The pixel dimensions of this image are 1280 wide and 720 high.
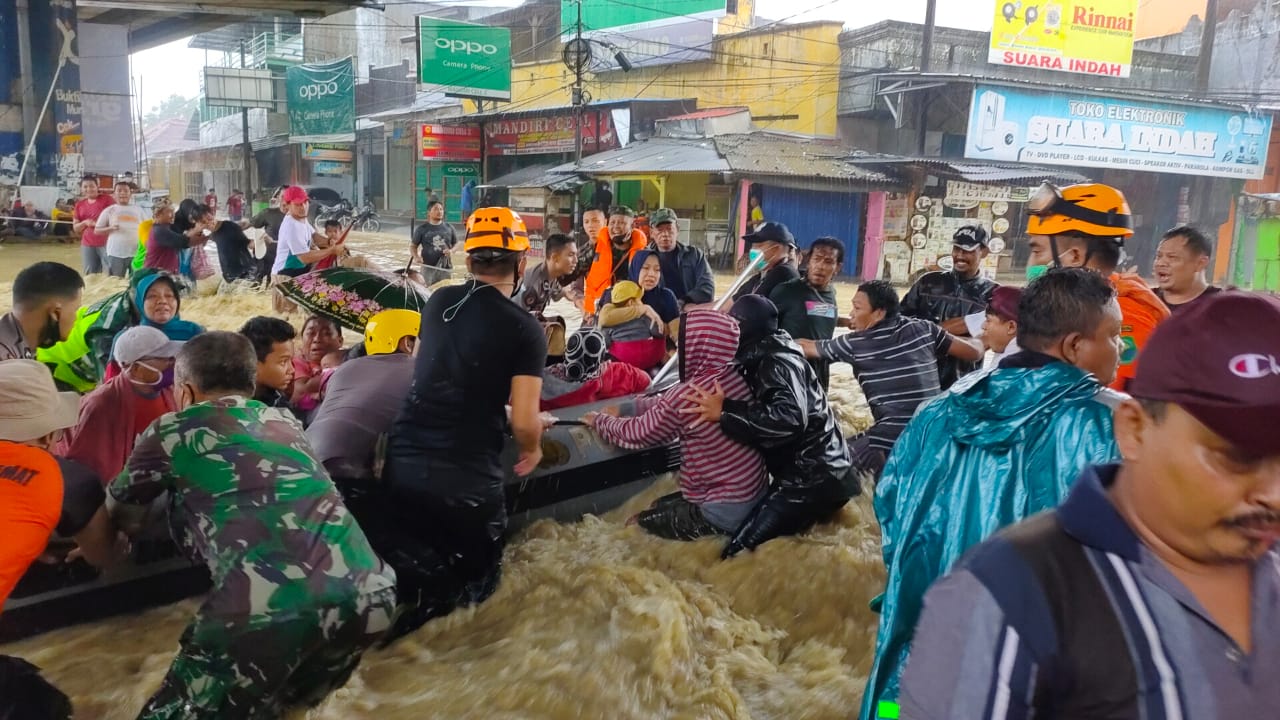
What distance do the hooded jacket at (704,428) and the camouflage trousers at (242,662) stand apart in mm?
1739

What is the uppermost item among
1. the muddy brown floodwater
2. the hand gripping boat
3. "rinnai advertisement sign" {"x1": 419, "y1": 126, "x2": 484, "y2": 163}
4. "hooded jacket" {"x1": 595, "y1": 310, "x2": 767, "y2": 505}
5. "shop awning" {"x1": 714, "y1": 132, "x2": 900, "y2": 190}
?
"rinnai advertisement sign" {"x1": 419, "y1": 126, "x2": 484, "y2": 163}

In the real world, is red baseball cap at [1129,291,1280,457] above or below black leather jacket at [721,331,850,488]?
above

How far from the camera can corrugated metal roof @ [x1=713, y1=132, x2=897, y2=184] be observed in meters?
19.0

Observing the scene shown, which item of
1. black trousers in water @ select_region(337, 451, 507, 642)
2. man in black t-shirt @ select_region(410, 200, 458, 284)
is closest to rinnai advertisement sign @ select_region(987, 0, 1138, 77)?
man in black t-shirt @ select_region(410, 200, 458, 284)

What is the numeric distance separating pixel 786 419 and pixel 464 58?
2299cm

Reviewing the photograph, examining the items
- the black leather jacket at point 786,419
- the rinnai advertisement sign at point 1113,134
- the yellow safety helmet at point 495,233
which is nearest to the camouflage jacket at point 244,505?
the yellow safety helmet at point 495,233

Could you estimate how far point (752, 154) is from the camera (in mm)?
20172

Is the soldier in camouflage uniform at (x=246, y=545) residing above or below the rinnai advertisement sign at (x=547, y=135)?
below

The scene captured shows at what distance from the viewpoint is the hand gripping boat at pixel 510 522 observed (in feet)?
10.1

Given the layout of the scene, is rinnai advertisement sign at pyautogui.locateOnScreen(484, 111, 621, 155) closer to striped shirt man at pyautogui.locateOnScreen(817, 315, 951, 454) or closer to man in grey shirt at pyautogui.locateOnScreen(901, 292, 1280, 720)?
striped shirt man at pyautogui.locateOnScreen(817, 315, 951, 454)

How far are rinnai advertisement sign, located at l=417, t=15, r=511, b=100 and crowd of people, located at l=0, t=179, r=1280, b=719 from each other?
19.3 metres

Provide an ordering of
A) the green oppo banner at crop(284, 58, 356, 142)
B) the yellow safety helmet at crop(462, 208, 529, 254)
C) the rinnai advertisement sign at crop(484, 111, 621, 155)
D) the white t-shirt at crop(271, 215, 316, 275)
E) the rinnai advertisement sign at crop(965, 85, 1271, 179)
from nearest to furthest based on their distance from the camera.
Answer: the yellow safety helmet at crop(462, 208, 529, 254) → the white t-shirt at crop(271, 215, 316, 275) → the rinnai advertisement sign at crop(965, 85, 1271, 179) → the rinnai advertisement sign at crop(484, 111, 621, 155) → the green oppo banner at crop(284, 58, 356, 142)

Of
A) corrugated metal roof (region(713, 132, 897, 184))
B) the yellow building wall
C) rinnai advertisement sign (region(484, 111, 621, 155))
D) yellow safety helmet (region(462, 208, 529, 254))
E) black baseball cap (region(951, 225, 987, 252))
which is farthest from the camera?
rinnai advertisement sign (region(484, 111, 621, 155))

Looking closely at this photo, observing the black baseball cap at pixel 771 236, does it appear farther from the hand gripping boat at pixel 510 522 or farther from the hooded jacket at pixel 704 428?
the hooded jacket at pixel 704 428
